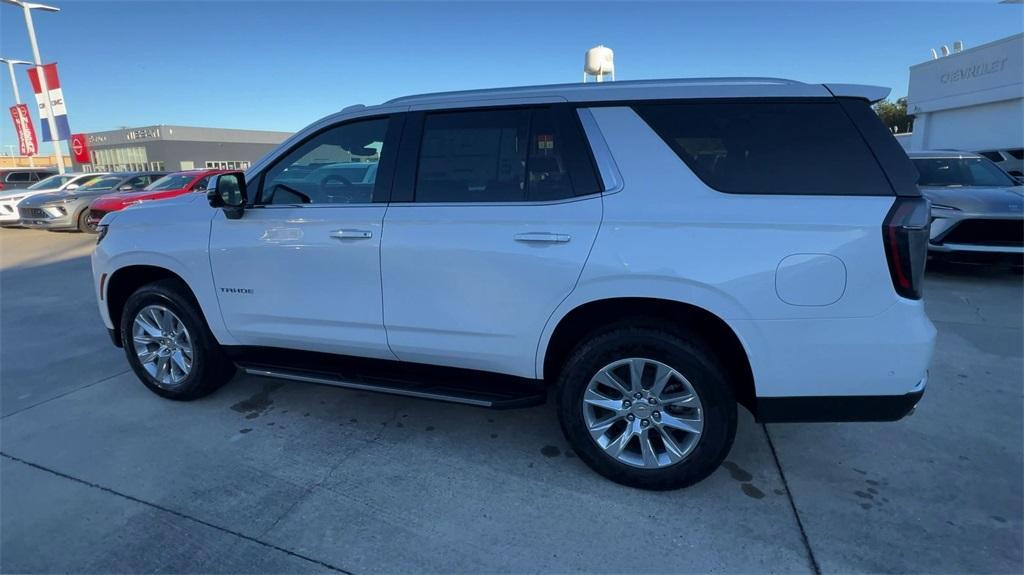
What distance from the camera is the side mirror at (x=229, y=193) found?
3.15 metres

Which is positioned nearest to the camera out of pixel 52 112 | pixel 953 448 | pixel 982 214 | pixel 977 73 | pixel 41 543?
pixel 41 543

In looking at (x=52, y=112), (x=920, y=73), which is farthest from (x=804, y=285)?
(x=920, y=73)

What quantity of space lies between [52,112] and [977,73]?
35.8 m

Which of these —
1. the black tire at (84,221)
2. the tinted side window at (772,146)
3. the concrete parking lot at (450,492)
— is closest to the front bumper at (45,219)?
the black tire at (84,221)

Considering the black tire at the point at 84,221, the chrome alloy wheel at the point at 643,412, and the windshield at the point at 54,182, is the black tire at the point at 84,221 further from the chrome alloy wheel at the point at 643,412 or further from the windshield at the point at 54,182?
the chrome alloy wheel at the point at 643,412

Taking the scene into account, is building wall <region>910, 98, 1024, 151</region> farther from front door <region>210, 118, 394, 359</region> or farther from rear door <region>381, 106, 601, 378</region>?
front door <region>210, 118, 394, 359</region>

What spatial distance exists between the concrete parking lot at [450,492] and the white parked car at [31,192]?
13.8 metres

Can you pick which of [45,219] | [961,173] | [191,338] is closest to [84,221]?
[45,219]

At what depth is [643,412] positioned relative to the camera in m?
2.68

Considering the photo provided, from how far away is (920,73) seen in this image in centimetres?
2480

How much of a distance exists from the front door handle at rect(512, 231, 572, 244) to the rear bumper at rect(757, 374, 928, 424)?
1199mm

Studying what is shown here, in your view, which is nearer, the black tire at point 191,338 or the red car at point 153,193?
the black tire at point 191,338

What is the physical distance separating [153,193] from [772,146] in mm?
13313

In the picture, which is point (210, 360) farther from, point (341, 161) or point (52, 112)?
point (52, 112)
